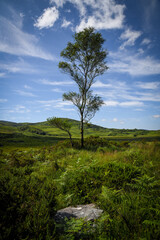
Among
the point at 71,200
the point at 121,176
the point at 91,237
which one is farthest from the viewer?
the point at 121,176

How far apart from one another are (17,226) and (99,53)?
1921 centimetres

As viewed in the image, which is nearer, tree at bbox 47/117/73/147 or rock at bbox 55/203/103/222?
rock at bbox 55/203/103/222

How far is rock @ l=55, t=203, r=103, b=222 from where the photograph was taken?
2857mm

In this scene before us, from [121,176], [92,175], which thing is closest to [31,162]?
[92,175]

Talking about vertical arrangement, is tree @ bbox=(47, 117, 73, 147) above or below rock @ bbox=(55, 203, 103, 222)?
above

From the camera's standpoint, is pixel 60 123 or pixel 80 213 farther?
pixel 60 123

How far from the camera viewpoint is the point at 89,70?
17359mm

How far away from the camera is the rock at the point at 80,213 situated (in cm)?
286

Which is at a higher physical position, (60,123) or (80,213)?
(60,123)

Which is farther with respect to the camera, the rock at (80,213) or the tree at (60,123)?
the tree at (60,123)

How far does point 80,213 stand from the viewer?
308 cm

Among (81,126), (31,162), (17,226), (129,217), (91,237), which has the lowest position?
(31,162)

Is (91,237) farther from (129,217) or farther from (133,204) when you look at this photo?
(133,204)

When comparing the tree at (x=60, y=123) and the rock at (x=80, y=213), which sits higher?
the tree at (x=60, y=123)
